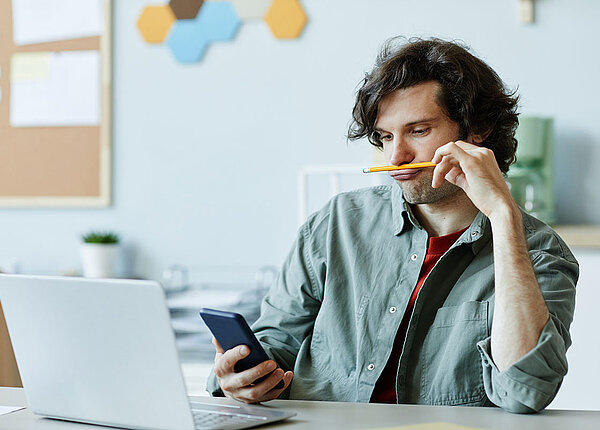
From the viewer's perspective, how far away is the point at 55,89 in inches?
122

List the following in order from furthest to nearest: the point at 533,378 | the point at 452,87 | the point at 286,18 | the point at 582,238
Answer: the point at 286,18, the point at 582,238, the point at 452,87, the point at 533,378

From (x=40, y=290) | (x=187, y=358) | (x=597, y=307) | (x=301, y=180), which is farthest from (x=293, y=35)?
(x=40, y=290)

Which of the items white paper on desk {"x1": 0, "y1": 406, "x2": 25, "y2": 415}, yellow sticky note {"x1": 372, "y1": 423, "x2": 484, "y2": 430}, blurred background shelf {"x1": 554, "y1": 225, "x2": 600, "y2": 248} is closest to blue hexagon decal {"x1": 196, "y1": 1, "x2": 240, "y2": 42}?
blurred background shelf {"x1": 554, "y1": 225, "x2": 600, "y2": 248}

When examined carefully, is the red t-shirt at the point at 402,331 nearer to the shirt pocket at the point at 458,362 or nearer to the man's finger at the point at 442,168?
the shirt pocket at the point at 458,362

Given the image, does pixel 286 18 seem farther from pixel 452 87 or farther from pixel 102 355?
pixel 102 355

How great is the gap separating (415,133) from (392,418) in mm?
587

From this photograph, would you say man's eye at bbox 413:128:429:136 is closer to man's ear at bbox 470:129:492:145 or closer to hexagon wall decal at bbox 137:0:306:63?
man's ear at bbox 470:129:492:145

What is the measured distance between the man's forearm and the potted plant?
1.98 metres

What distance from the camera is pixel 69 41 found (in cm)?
307

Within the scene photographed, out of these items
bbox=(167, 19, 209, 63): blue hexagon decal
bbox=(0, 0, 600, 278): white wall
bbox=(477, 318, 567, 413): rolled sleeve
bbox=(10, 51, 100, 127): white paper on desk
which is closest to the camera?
bbox=(477, 318, 567, 413): rolled sleeve

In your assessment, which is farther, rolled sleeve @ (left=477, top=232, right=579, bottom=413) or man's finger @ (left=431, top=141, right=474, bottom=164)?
man's finger @ (left=431, top=141, right=474, bottom=164)

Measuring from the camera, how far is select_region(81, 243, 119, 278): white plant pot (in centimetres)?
295

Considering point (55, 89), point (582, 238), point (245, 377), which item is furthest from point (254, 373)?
point (55, 89)

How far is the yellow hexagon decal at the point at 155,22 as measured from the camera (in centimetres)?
299
